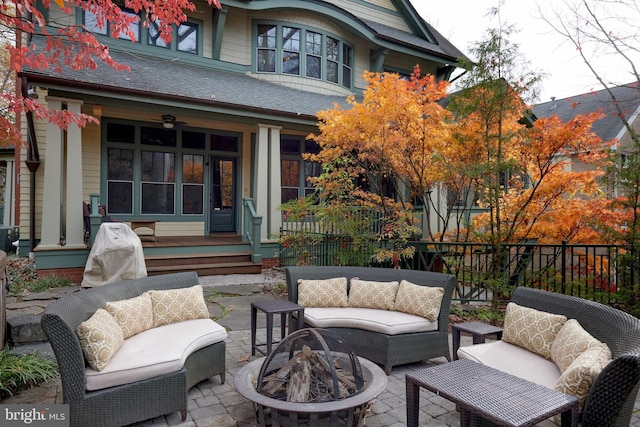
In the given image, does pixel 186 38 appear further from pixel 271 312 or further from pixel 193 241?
pixel 271 312

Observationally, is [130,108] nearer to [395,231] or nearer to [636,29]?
[395,231]

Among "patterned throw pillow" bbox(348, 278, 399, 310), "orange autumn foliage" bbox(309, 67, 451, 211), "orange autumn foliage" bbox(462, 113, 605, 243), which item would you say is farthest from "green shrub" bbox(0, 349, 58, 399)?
"orange autumn foliage" bbox(462, 113, 605, 243)

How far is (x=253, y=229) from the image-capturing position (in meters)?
9.56

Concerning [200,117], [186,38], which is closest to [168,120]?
[200,117]

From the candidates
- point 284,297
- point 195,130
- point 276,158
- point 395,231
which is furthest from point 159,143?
point 395,231

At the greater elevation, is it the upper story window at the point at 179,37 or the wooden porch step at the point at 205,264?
the upper story window at the point at 179,37

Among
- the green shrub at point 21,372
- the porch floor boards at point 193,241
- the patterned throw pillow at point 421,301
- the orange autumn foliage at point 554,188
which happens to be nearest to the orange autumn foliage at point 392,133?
the orange autumn foliage at point 554,188

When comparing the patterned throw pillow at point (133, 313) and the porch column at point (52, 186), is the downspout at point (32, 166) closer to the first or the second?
the porch column at point (52, 186)

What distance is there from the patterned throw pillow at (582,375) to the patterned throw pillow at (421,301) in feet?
6.22

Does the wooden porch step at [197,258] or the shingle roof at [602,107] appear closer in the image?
the wooden porch step at [197,258]

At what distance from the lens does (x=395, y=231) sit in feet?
24.9

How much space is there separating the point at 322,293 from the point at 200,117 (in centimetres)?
603

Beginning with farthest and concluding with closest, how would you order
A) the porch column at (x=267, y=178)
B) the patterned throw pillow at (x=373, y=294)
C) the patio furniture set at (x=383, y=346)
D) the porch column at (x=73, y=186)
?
1. the porch column at (x=267, y=178)
2. the porch column at (x=73, y=186)
3. the patterned throw pillow at (x=373, y=294)
4. the patio furniture set at (x=383, y=346)

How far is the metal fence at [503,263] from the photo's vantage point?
268 inches
